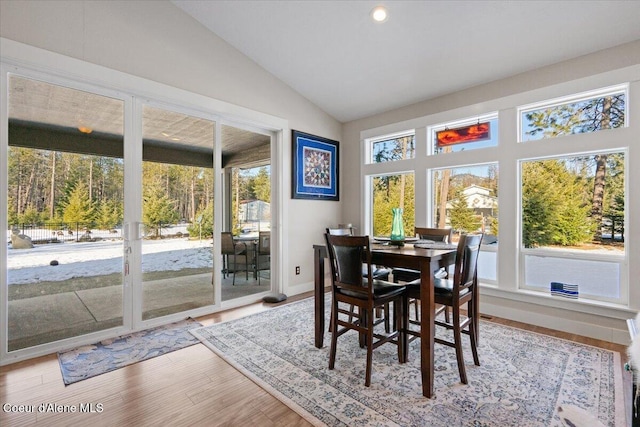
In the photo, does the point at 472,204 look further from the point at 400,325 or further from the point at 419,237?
the point at 400,325

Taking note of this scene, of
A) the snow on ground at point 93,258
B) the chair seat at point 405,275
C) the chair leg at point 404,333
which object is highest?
the snow on ground at point 93,258

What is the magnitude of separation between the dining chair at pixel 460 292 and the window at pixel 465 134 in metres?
1.86

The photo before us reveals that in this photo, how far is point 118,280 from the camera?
2877mm

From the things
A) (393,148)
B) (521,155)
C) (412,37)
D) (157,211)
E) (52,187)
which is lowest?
(157,211)

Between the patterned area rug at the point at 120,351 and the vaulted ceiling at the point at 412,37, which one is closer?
the patterned area rug at the point at 120,351

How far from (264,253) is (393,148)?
2410mm

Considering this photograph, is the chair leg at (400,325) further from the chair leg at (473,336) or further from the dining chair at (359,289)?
the chair leg at (473,336)

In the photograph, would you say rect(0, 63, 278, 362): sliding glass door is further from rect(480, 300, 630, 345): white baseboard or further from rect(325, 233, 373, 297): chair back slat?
rect(480, 300, 630, 345): white baseboard

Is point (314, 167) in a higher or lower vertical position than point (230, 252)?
higher

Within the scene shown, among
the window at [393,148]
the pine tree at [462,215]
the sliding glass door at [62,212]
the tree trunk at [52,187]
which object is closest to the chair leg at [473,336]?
the pine tree at [462,215]

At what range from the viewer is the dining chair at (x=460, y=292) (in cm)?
205

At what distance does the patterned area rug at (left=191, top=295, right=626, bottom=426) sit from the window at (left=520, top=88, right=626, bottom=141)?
202cm

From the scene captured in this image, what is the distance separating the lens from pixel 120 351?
2521 millimetres

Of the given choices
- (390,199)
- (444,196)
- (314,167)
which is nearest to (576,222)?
(444,196)
